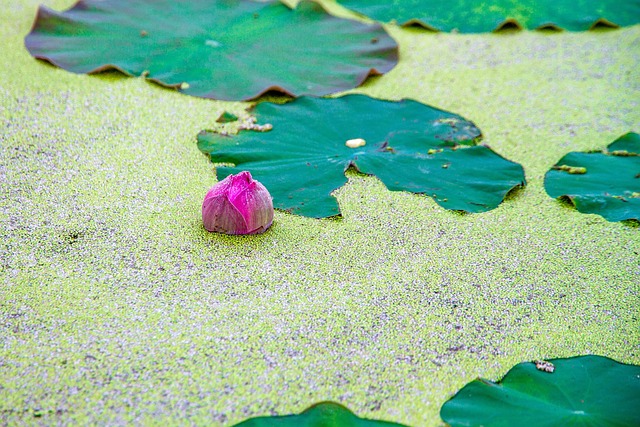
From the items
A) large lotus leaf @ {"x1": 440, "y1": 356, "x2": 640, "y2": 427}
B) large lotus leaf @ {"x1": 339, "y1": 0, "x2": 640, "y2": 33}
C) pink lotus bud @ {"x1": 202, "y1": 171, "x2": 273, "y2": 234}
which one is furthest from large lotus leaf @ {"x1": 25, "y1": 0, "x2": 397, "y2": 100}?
large lotus leaf @ {"x1": 440, "y1": 356, "x2": 640, "y2": 427}

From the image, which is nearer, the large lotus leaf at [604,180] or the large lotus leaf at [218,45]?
the large lotus leaf at [604,180]

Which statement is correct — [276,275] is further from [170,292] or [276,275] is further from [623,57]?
[623,57]

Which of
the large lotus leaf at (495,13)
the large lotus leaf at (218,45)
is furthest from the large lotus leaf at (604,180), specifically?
the large lotus leaf at (495,13)

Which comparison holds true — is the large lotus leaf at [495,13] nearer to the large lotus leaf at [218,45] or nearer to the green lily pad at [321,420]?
the large lotus leaf at [218,45]

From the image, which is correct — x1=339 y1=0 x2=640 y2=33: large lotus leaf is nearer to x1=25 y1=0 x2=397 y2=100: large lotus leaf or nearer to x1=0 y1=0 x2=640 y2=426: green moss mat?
x1=25 y1=0 x2=397 y2=100: large lotus leaf

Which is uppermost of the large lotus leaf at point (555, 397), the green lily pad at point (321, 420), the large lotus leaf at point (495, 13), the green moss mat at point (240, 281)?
the large lotus leaf at point (495, 13)

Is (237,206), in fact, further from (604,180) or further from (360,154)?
(604,180)
